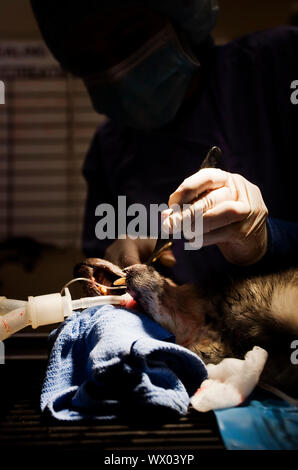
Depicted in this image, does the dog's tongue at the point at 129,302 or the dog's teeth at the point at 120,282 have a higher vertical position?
the dog's teeth at the point at 120,282

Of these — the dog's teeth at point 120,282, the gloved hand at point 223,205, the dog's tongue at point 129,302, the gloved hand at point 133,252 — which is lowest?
the dog's tongue at point 129,302

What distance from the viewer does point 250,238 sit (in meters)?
0.97

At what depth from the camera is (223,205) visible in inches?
34.9

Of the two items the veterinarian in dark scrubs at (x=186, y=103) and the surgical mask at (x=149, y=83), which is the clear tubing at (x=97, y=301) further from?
the surgical mask at (x=149, y=83)

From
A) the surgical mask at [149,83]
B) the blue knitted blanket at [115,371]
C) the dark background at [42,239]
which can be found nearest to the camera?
the blue knitted blanket at [115,371]

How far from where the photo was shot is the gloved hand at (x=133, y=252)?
1.00m

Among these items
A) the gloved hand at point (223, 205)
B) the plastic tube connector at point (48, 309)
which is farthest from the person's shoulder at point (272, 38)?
the plastic tube connector at point (48, 309)

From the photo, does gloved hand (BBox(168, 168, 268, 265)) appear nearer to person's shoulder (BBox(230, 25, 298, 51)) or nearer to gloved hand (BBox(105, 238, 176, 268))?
gloved hand (BBox(105, 238, 176, 268))

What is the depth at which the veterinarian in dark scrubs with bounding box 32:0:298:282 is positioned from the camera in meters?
1.05

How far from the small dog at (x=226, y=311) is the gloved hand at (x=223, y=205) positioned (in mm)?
184

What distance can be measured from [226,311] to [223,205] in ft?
1.12

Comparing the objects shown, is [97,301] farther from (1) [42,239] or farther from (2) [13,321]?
(1) [42,239]

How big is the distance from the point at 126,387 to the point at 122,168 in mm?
976

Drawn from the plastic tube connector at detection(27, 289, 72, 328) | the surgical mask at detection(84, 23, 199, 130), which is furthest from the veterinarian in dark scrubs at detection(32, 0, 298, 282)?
the plastic tube connector at detection(27, 289, 72, 328)
